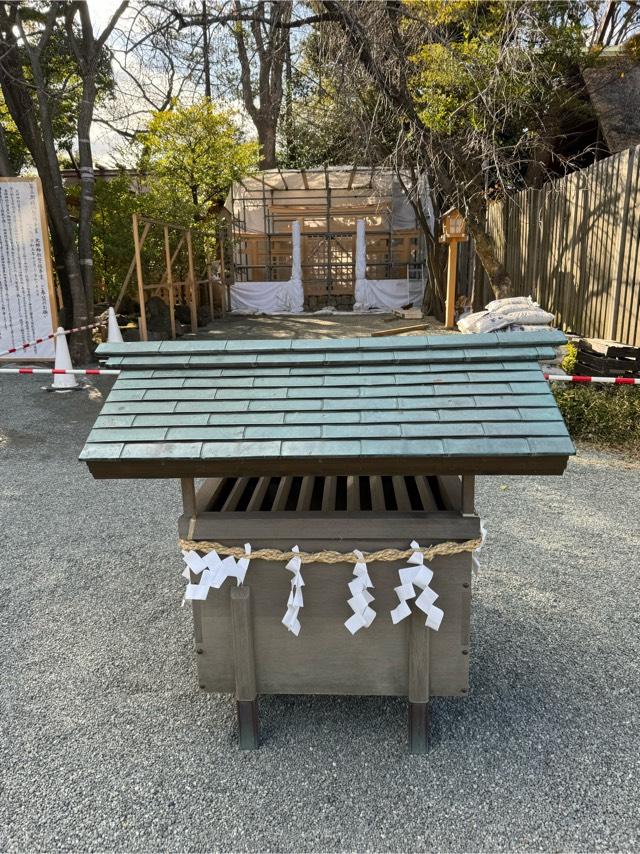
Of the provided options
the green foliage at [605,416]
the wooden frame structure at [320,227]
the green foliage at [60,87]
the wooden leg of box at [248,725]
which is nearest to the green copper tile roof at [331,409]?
the wooden leg of box at [248,725]

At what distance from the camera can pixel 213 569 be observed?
2.08m

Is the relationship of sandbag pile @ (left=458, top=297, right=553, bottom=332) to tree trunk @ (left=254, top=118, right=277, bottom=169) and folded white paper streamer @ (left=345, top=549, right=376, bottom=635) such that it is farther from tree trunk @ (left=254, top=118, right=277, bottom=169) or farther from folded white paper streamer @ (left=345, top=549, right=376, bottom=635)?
tree trunk @ (left=254, top=118, right=277, bottom=169)

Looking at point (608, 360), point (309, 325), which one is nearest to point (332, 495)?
point (608, 360)

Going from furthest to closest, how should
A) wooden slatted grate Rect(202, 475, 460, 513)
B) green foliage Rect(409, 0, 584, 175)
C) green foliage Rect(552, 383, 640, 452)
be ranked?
1. green foliage Rect(409, 0, 584, 175)
2. green foliage Rect(552, 383, 640, 452)
3. wooden slatted grate Rect(202, 475, 460, 513)

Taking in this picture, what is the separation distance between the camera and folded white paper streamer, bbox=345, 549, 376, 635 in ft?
6.73

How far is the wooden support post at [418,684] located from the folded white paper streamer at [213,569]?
0.60 metres

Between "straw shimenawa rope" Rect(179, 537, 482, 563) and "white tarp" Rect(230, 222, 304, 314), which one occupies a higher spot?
"white tarp" Rect(230, 222, 304, 314)

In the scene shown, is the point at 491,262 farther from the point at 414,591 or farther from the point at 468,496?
the point at 414,591

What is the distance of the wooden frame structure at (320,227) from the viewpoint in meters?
18.4

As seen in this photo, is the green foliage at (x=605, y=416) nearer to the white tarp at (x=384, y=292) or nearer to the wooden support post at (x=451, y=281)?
the wooden support post at (x=451, y=281)

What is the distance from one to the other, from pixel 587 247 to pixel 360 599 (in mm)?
6765

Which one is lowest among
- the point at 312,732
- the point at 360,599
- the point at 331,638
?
the point at 312,732

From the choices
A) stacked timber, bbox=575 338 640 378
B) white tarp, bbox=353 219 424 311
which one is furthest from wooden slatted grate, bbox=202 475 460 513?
white tarp, bbox=353 219 424 311

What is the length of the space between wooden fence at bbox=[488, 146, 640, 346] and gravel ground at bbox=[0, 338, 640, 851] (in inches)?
139
